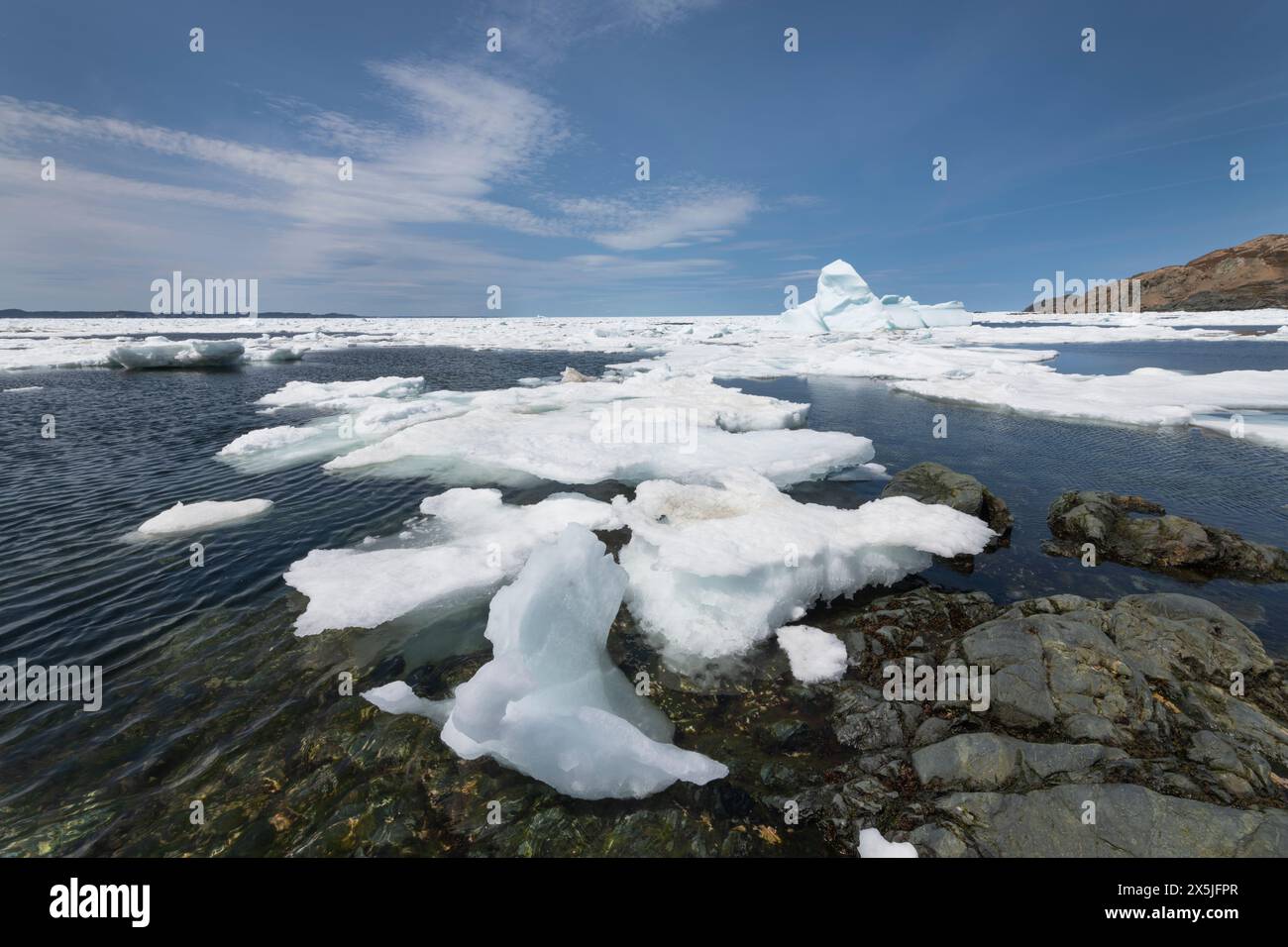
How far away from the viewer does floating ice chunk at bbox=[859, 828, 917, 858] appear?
4.71 metres

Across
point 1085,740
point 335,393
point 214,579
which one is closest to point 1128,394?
point 1085,740

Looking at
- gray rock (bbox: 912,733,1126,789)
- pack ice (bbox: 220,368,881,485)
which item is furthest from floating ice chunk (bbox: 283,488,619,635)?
gray rock (bbox: 912,733,1126,789)

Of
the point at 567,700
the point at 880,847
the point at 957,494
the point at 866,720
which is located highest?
the point at 957,494

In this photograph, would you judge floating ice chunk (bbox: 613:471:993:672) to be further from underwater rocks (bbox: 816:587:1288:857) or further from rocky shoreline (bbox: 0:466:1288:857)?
underwater rocks (bbox: 816:587:1288:857)

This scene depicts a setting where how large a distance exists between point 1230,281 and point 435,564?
190173 millimetres

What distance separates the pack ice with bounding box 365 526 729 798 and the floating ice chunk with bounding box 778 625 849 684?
7.16ft

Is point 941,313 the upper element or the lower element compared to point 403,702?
upper

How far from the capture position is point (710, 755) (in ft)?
20.0

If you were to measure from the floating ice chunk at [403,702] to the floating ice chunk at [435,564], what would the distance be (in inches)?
68.5

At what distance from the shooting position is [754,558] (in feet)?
28.9

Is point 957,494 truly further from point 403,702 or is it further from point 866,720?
point 403,702
